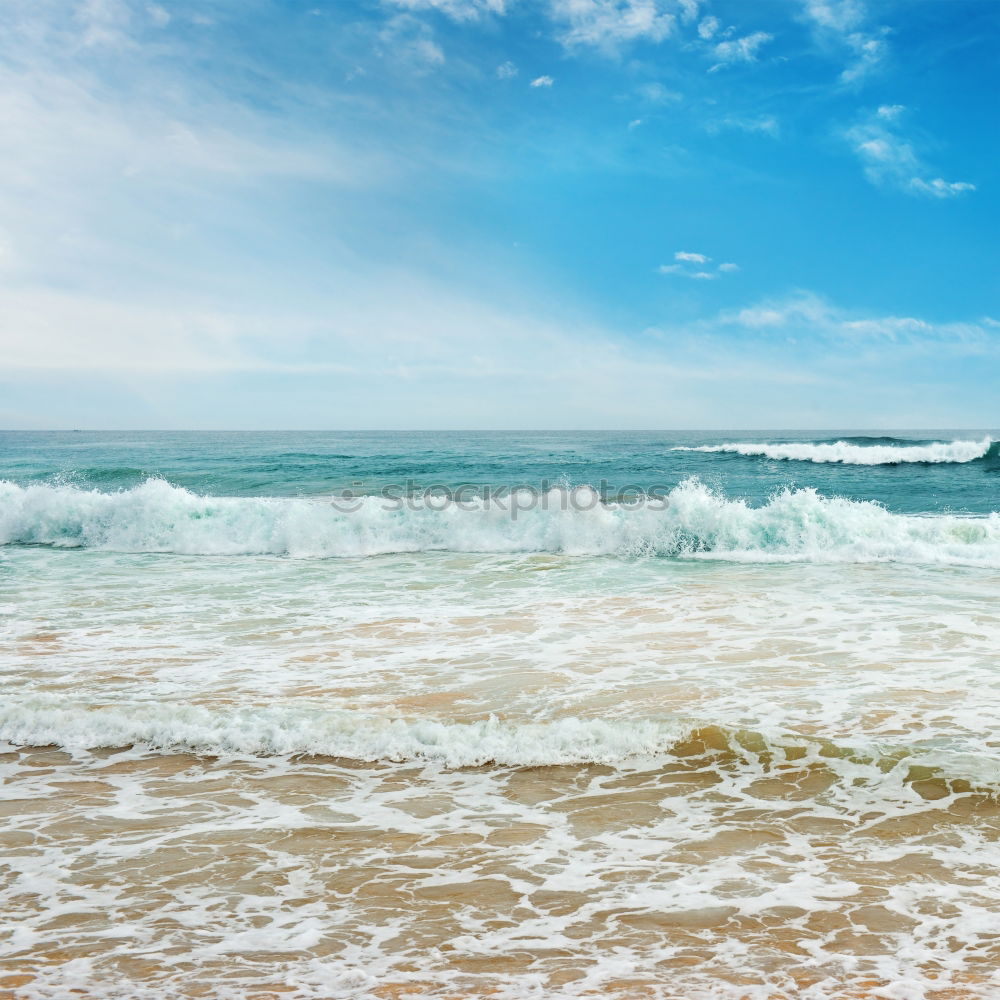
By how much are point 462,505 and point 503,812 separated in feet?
40.5

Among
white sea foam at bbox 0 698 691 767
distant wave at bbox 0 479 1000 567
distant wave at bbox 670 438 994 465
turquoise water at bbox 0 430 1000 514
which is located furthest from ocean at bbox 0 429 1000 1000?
distant wave at bbox 670 438 994 465

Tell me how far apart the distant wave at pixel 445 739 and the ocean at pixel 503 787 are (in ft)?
0.08

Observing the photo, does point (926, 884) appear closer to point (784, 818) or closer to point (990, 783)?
point (784, 818)

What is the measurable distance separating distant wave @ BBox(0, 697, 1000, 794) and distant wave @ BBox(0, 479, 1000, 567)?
8.50 metres

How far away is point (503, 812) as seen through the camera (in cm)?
427

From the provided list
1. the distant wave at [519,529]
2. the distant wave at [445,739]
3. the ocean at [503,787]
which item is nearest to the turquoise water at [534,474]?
the distant wave at [519,529]

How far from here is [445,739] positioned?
5.17m

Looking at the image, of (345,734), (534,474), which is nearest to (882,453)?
(534,474)

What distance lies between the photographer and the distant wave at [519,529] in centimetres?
1385

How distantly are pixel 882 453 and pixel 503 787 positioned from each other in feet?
118

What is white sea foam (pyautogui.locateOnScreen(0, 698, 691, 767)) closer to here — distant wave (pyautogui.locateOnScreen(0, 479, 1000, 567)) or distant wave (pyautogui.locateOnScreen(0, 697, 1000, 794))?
distant wave (pyautogui.locateOnScreen(0, 697, 1000, 794))

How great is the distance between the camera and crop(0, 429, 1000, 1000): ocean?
3.01 metres

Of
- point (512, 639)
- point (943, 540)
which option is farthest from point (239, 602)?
point (943, 540)

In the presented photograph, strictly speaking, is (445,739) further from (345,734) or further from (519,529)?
(519,529)
